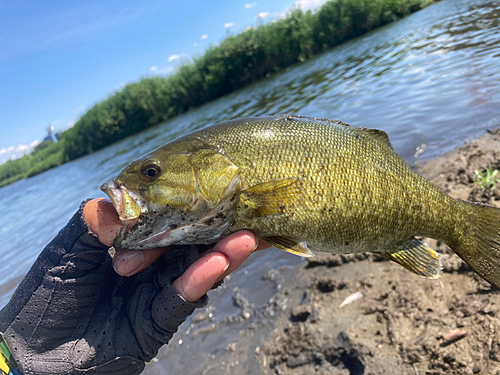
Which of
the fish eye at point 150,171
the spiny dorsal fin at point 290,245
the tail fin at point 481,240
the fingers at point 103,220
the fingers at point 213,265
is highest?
the fish eye at point 150,171

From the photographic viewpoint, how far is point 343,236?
2373 mm

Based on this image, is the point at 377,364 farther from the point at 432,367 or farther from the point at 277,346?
the point at 277,346

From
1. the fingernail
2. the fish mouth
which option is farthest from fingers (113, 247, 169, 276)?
the fish mouth

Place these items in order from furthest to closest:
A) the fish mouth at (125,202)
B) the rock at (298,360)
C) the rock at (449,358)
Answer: the rock at (298,360) < the rock at (449,358) < the fish mouth at (125,202)

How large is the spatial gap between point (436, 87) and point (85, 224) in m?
12.4

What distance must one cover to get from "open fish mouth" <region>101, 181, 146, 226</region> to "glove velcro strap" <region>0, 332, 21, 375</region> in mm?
1373

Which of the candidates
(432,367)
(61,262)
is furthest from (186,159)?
(432,367)

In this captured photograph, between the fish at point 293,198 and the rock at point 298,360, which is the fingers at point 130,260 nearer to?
the fish at point 293,198

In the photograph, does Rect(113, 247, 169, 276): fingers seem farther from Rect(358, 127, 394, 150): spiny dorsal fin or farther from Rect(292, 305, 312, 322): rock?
Rect(292, 305, 312, 322): rock

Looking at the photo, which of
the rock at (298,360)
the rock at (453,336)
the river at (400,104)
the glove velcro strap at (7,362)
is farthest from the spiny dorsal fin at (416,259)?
the glove velcro strap at (7,362)

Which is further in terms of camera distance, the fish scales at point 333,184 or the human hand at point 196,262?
the fish scales at point 333,184

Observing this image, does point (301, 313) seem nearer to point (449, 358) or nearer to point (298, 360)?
point (298, 360)

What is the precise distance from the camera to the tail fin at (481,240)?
2.63 m

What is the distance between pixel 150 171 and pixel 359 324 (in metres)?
2.82
